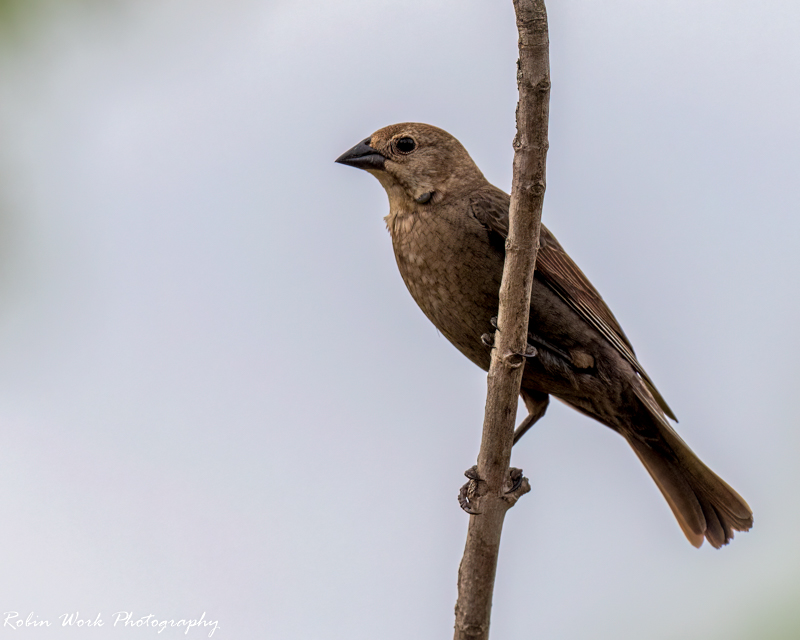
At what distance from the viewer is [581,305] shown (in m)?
3.79

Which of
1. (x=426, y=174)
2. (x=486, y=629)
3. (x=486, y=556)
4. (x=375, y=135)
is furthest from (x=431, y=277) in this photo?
(x=486, y=629)

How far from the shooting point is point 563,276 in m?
3.82

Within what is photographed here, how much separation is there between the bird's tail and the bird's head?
4.59 ft

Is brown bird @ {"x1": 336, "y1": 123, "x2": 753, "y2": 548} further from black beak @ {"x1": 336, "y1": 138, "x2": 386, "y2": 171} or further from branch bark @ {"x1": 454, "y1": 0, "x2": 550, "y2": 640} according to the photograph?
branch bark @ {"x1": 454, "y1": 0, "x2": 550, "y2": 640}

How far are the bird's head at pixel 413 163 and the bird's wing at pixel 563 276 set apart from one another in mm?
196

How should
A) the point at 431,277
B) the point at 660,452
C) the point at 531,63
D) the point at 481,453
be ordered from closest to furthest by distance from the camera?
1. the point at 531,63
2. the point at 481,453
3. the point at 431,277
4. the point at 660,452

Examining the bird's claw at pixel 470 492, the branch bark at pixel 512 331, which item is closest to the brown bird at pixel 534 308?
the bird's claw at pixel 470 492

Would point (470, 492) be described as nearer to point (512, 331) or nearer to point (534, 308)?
point (512, 331)

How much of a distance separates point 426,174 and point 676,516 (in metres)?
1.94

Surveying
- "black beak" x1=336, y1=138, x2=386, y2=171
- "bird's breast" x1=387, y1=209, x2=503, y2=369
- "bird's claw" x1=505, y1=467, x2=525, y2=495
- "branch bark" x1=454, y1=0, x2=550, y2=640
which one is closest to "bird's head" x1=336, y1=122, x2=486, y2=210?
"black beak" x1=336, y1=138, x2=386, y2=171

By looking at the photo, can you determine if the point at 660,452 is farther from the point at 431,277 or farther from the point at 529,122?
the point at 529,122

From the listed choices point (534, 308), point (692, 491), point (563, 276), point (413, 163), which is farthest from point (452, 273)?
point (692, 491)

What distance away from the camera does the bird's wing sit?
370 centimetres

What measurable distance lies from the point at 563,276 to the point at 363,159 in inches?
42.3
